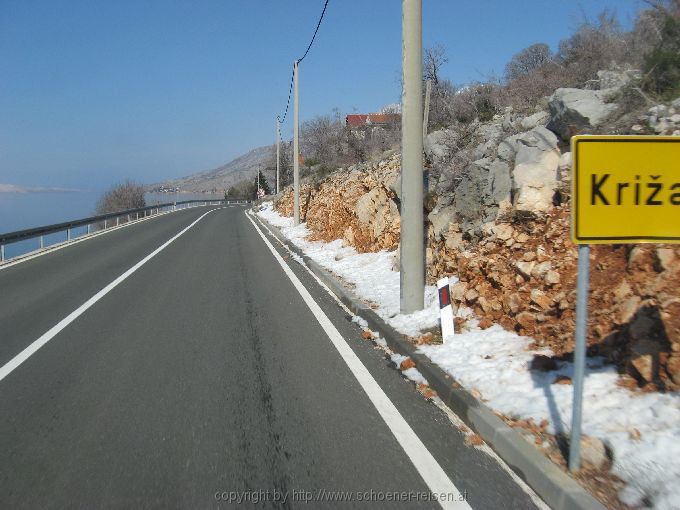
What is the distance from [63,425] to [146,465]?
1.21 m

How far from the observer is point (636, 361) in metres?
4.71

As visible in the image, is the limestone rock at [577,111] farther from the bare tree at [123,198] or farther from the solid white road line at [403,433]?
the bare tree at [123,198]

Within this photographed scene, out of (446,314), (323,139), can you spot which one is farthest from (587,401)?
(323,139)

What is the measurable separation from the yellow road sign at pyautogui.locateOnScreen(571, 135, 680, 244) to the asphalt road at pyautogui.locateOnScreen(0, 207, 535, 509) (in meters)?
1.73

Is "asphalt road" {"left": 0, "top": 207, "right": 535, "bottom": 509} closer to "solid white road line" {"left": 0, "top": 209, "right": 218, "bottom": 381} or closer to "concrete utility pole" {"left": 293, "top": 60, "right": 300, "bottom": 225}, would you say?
"solid white road line" {"left": 0, "top": 209, "right": 218, "bottom": 381}

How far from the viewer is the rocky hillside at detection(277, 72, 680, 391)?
5.16m

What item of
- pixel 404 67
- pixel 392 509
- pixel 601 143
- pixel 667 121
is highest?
pixel 404 67

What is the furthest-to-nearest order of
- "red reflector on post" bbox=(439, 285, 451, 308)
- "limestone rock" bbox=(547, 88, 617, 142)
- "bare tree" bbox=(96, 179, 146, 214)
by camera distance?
1. "bare tree" bbox=(96, 179, 146, 214)
2. "limestone rock" bbox=(547, 88, 617, 142)
3. "red reflector on post" bbox=(439, 285, 451, 308)

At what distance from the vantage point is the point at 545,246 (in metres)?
7.41

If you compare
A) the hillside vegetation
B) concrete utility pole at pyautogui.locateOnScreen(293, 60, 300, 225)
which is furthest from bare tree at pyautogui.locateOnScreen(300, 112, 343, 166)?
the hillside vegetation

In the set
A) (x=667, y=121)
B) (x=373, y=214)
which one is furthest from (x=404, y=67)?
(x=373, y=214)

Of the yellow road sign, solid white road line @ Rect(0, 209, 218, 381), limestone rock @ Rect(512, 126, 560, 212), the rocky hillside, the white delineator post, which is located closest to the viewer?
the yellow road sign

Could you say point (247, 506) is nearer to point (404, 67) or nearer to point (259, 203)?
point (404, 67)

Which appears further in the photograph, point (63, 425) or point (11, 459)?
point (63, 425)
